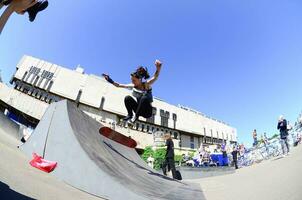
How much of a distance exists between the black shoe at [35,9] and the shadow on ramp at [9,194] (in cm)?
186

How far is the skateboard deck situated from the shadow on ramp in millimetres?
4297

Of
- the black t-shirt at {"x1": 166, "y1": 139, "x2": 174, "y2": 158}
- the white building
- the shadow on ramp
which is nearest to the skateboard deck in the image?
the black t-shirt at {"x1": 166, "y1": 139, "x2": 174, "y2": 158}

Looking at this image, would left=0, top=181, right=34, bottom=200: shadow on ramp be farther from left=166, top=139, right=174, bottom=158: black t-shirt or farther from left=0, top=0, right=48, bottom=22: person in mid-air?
left=166, top=139, right=174, bottom=158: black t-shirt

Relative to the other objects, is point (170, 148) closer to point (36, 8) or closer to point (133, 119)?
point (133, 119)

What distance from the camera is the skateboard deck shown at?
6.81 m

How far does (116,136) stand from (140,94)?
5.90 feet

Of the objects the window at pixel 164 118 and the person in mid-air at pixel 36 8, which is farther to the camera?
the window at pixel 164 118

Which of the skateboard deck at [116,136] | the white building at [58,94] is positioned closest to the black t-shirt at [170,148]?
the skateboard deck at [116,136]

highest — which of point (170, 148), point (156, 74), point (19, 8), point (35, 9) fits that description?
point (156, 74)

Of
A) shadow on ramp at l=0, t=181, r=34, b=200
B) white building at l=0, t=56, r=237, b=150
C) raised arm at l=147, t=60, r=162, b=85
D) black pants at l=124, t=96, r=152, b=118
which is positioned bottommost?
shadow on ramp at l=0, t=181, r=34, b=200

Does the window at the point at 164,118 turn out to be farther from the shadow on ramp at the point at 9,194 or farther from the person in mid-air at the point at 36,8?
the shadow on ramp at the point at 9,194

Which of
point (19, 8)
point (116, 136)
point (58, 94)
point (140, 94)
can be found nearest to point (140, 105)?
point (140, 94)

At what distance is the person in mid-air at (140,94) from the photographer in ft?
19.7

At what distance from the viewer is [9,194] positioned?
224cm
